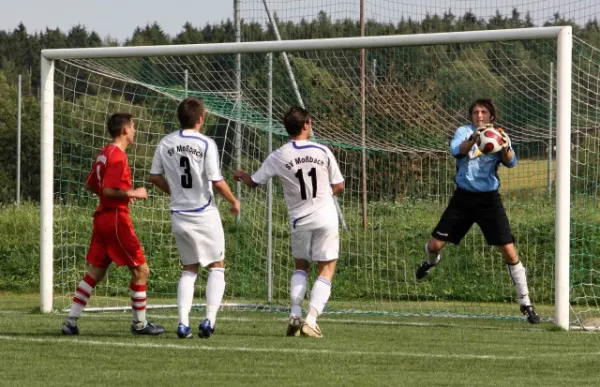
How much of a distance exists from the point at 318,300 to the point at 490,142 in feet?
7.58

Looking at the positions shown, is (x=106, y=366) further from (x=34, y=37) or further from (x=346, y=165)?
(x=34, y=37)

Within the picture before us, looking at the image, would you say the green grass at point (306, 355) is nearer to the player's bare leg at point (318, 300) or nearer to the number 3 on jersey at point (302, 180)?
the player's bare leg at point (318, 300)

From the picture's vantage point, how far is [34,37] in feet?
209

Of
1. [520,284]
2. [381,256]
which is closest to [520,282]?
[520,284]

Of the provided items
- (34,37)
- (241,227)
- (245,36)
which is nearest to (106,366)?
(241,227)

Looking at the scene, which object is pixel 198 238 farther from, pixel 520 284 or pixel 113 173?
pixel 520 284

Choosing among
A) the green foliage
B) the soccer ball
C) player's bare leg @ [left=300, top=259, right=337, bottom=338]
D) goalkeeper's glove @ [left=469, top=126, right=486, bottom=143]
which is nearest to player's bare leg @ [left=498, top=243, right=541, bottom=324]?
the soccer ball

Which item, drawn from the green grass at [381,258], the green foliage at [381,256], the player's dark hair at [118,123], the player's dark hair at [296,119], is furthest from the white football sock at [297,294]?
the green foliage at [381,256]

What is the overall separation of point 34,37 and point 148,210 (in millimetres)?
51200

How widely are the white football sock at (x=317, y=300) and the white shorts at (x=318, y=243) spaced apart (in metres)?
0.19

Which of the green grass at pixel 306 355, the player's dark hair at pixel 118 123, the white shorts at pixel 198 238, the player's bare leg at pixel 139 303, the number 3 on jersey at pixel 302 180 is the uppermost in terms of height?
the player's dark hair at pixel 118 123

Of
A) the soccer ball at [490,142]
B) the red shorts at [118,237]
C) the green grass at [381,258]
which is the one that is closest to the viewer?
the red shorts at [118,237]

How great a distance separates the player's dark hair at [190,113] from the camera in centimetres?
952

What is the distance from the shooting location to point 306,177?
969 cm
